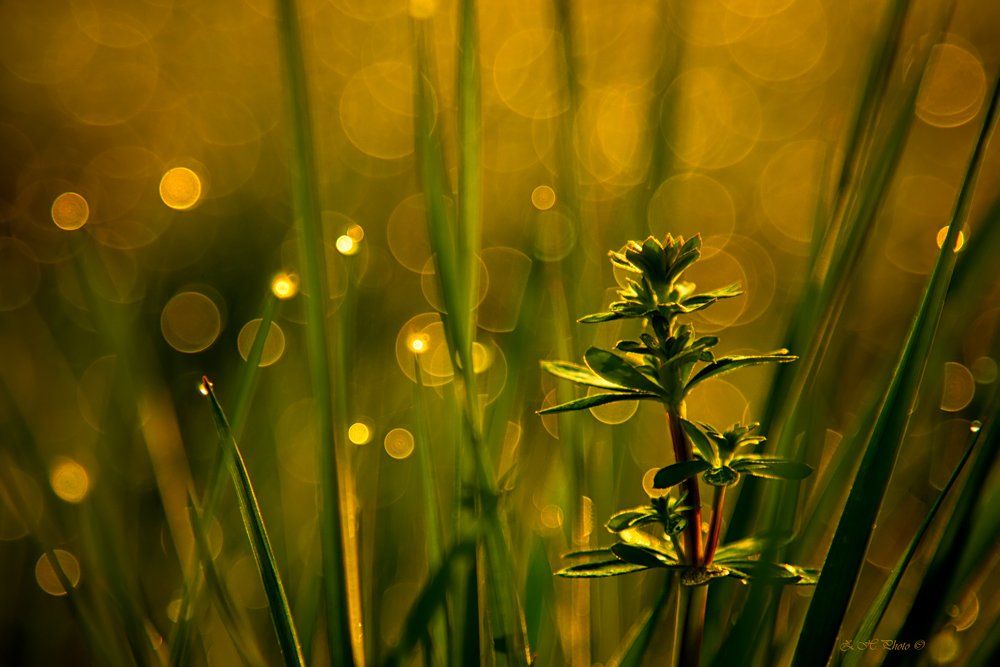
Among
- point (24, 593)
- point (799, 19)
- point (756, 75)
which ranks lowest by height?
point (24, 593)

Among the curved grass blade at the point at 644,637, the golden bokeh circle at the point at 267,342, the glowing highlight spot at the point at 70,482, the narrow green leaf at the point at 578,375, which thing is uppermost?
the narrow green leaf at the point at 578,375

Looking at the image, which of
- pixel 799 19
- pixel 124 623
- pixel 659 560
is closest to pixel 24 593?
pixel 124 623

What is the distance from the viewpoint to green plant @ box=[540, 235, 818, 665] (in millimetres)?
540

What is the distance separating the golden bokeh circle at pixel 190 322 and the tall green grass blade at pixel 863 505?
45.7 inches

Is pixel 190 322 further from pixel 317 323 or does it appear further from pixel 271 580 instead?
pixel 271 580

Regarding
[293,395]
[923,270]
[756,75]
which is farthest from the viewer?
[756,75]

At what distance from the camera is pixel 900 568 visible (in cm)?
58

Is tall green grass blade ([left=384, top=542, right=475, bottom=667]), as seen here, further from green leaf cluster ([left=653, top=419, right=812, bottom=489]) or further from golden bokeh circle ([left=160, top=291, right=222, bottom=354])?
golden bokeh circle ([left=160, top=291, right=222, bottom=354])

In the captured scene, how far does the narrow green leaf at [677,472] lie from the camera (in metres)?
0.50

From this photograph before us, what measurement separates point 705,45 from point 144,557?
9.43 ft

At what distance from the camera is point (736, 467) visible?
54 cm

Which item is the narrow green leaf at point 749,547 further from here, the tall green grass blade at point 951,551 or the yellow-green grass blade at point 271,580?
the yellow-green grass blade at point 271,580

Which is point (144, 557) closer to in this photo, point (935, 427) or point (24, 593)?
point (24, 593)

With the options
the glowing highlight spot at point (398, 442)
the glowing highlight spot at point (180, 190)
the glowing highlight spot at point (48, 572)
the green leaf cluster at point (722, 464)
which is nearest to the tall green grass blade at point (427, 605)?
the green leaf cluster at point (722, 464)
